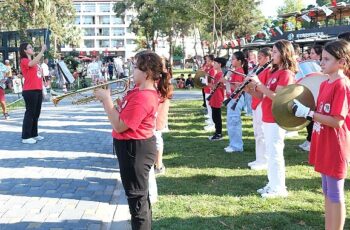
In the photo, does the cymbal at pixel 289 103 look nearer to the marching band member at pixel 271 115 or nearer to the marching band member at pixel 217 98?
the marching band member at pixel 271 115

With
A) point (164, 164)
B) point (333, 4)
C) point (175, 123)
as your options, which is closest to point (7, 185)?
point (164, 164)

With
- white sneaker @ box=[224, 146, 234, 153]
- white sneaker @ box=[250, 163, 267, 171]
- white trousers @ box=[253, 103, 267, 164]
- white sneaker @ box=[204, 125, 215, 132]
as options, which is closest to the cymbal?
white trousers @ box=[253, 103, 267, 164]

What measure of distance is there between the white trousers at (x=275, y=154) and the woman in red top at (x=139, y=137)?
2053 mm

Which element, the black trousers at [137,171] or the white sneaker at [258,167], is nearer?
the black trousers at [137,171]

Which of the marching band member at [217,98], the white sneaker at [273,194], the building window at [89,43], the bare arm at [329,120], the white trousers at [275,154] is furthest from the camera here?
the building window at [89,43]

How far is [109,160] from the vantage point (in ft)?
26.0

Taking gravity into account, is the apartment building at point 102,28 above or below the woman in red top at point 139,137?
above

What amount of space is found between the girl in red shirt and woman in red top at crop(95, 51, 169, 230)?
1.29 m

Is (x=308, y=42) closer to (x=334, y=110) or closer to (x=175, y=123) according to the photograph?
(x=175, y=123)

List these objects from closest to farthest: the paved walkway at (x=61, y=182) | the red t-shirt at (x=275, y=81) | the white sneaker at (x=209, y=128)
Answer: the paved walkway at (x=61, y=182), the red t-shirt at (x=275, y=81), the white sneaker at (x=209, y=128)

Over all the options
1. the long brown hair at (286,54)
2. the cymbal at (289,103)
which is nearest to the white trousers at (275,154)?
the long brown hair at (286,54)

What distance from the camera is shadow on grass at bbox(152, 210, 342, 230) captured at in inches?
185

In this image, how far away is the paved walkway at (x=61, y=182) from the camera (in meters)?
4.98

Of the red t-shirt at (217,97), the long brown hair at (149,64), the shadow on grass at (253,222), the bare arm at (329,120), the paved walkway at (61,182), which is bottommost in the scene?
the shadow on grass at (253,222)
